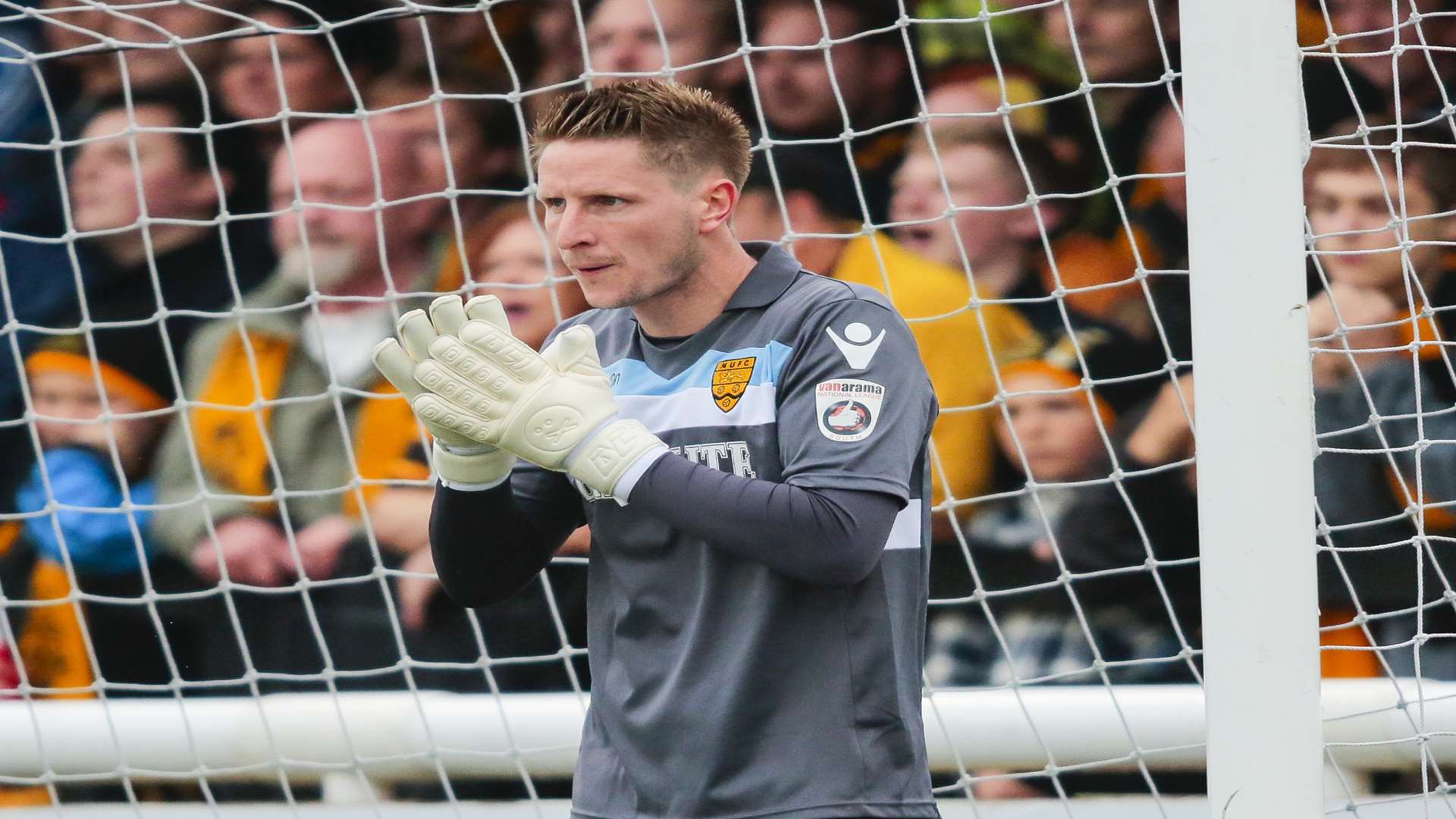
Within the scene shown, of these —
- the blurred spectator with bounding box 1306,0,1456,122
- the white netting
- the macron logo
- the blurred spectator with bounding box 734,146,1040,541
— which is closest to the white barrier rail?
the white netting

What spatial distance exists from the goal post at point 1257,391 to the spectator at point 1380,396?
1.25 meters

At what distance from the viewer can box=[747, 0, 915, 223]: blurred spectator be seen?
3.06m

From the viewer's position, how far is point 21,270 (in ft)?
11.1

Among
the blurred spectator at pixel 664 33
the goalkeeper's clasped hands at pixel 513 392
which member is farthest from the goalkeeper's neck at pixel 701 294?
the blurred spectator at pixel 664 33

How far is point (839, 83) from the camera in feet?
10.3

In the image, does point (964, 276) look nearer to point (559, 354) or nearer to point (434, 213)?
point (434, 213)

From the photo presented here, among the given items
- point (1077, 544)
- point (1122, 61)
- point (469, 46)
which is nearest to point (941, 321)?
point (1077, 544)

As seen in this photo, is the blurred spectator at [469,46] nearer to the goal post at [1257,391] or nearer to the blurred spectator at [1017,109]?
the blurred spectator at [1017,109]

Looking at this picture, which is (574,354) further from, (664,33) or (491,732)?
(664,33)

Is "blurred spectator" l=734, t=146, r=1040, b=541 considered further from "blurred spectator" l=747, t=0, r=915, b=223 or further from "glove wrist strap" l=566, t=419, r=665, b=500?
"glove wrist strap" l=566, t=419, r=665, b=500

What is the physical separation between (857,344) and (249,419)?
1.86 m

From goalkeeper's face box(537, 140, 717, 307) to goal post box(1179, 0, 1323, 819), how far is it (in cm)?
51

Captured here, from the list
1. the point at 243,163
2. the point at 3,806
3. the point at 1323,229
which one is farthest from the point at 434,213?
the point at 1323,229

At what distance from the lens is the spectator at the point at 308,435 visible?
306 cm
